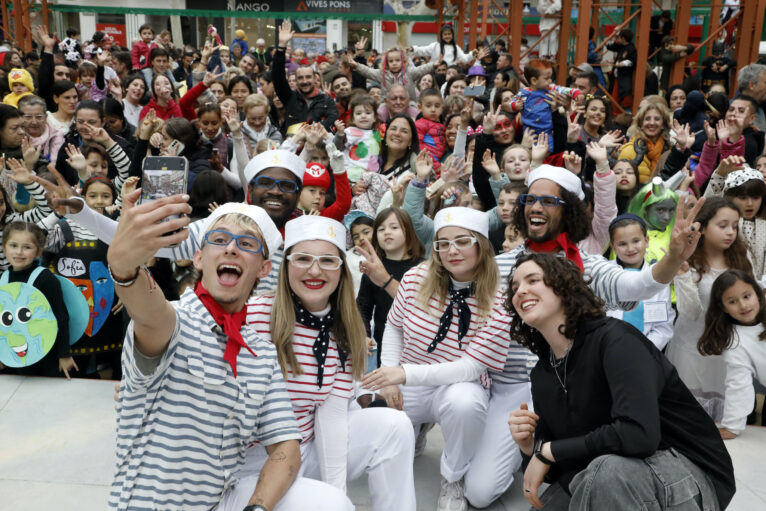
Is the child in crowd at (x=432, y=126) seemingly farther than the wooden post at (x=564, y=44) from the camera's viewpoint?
No

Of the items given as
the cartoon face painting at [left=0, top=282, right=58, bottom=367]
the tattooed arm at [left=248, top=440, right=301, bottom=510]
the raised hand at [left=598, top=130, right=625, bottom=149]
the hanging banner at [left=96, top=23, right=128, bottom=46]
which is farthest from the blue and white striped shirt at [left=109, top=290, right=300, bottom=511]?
the hanging banner at [left=96, top=23, right=128, bottom=46]

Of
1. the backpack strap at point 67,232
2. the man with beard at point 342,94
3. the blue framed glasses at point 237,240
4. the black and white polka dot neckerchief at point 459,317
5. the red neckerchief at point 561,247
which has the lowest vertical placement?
the black and white polka dot neckerchief at point 459,317

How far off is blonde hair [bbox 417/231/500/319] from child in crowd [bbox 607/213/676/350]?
1195 mm

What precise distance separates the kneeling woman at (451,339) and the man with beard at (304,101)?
12.9ft

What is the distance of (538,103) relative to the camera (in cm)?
600

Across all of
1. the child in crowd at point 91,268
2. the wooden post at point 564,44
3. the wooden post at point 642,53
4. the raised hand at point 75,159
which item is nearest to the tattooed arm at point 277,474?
the child in crowd at point 91,268

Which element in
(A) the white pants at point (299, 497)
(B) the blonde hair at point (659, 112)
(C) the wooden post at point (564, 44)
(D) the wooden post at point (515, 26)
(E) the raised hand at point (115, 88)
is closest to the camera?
(A) the white pants at point (299, 497)

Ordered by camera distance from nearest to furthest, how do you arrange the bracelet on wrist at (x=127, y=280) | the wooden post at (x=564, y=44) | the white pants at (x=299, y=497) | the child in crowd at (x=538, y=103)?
the bracelet on wrist at (x=127, y=280)
the white pants at (x=299, y=497)
the child in crowd at (x=538, y=103)
the wooden post at (x=564, y=44)

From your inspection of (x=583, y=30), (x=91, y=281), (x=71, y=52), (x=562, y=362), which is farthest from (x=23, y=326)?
(x=583, y=30)

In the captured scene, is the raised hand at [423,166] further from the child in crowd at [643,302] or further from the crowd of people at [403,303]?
the child in crowd at [643,302]

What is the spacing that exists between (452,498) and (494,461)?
0.27 meters

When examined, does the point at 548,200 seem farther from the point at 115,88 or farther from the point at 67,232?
the point at 115,88

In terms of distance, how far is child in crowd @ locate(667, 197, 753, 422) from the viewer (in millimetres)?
4137

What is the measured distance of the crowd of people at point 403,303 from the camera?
211 centimetres
